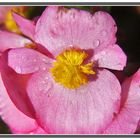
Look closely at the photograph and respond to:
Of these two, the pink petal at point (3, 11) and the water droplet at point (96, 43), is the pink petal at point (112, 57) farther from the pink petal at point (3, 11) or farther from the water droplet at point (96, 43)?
the pink petal at point (3, 11)

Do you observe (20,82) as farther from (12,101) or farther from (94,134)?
(94,134)

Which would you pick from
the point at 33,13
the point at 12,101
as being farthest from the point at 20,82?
the point at 33,13

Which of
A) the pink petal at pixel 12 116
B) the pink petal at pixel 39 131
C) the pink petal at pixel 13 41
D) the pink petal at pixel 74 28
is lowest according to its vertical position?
the pink petal at pixel 39 131

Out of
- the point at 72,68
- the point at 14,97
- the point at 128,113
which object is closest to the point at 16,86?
the point at 14,97

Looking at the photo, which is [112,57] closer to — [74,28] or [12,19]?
[74,28]

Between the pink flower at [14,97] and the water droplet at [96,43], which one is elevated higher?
the water droplet at [96,43]

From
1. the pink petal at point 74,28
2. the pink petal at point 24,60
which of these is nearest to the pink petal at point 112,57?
the pink petal at point 74,28

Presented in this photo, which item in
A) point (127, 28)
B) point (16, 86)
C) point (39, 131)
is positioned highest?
point (127, 28)
